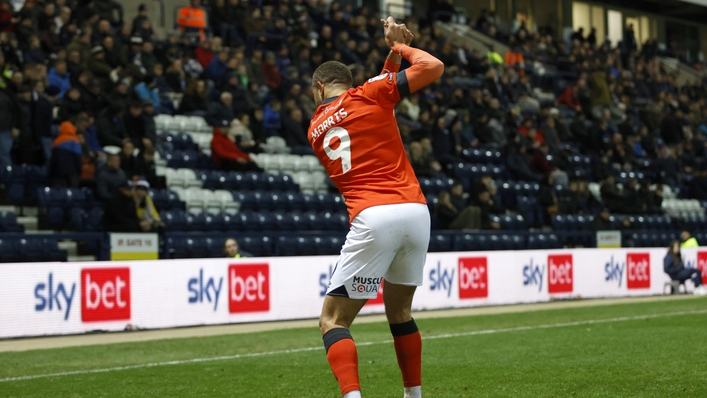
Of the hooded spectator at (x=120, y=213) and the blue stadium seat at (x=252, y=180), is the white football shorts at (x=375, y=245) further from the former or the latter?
the blue stadium seat at (x=252, y=180)

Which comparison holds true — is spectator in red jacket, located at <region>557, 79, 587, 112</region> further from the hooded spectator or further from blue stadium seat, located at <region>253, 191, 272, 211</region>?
the hooded spectator

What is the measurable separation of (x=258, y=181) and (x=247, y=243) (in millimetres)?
2483

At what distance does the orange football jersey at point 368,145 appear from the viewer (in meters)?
5.62

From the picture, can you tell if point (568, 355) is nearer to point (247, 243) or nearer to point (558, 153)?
point (247, 243)

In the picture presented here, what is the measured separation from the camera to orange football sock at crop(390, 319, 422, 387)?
5.98m

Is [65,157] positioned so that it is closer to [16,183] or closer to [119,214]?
[16,183]

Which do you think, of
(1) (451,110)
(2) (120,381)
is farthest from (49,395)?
(1) (451,110)

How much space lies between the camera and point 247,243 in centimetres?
1744

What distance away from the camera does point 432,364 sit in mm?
9398

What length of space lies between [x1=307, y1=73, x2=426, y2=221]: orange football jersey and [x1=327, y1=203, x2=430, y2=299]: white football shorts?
94mm

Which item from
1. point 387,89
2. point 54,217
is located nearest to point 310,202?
point 54,217

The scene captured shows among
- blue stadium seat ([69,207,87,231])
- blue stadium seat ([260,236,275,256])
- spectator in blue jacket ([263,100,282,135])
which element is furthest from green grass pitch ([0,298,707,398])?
spectator in blue jacket ([263,100,282,135])

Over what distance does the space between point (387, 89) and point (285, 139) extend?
1581 cm

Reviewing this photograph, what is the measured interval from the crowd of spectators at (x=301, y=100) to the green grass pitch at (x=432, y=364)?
5.35 metres
